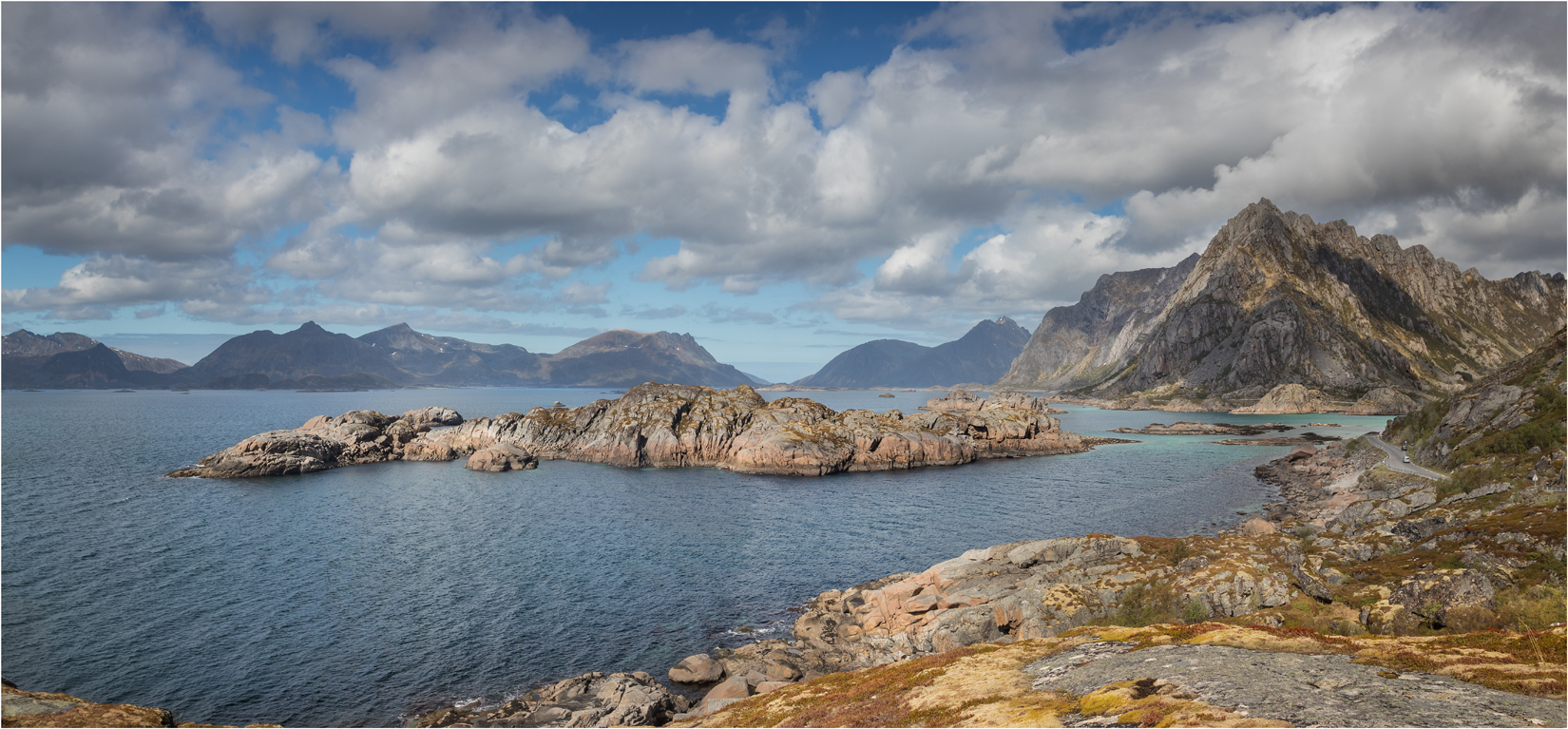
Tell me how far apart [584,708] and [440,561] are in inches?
1499

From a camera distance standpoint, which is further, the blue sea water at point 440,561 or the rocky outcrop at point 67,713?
the blue sea water at point 440,561

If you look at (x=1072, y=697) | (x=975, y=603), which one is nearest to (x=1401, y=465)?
(x=975, y=603)

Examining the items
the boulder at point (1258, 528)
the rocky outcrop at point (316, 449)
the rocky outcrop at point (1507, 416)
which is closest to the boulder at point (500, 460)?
the rocky outcrop at point (316, 449)

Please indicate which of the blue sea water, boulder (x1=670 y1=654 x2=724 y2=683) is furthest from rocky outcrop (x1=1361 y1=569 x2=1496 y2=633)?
the blue sea water

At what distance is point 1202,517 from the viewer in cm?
8106

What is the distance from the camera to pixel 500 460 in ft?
417

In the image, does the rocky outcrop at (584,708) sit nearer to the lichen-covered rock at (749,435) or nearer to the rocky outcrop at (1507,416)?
the rocky outcrop at (1507,416)

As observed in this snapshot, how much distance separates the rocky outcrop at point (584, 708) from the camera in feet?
115

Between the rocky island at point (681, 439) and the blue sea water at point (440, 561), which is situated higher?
the rocky island at point (681, 439)

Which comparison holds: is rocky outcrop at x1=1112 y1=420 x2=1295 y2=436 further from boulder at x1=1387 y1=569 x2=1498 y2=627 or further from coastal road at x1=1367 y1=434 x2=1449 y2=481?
boulder at x1=1387 y1=569 x2=1498 y2=627

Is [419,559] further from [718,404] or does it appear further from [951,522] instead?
[718,404]

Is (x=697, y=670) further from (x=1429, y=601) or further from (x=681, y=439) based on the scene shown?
(x=681, y=439)

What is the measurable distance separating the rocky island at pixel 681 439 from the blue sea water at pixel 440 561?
25.5 feet

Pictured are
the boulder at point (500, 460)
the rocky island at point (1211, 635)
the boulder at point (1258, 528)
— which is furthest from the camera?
the boulder at point (500, 460)
